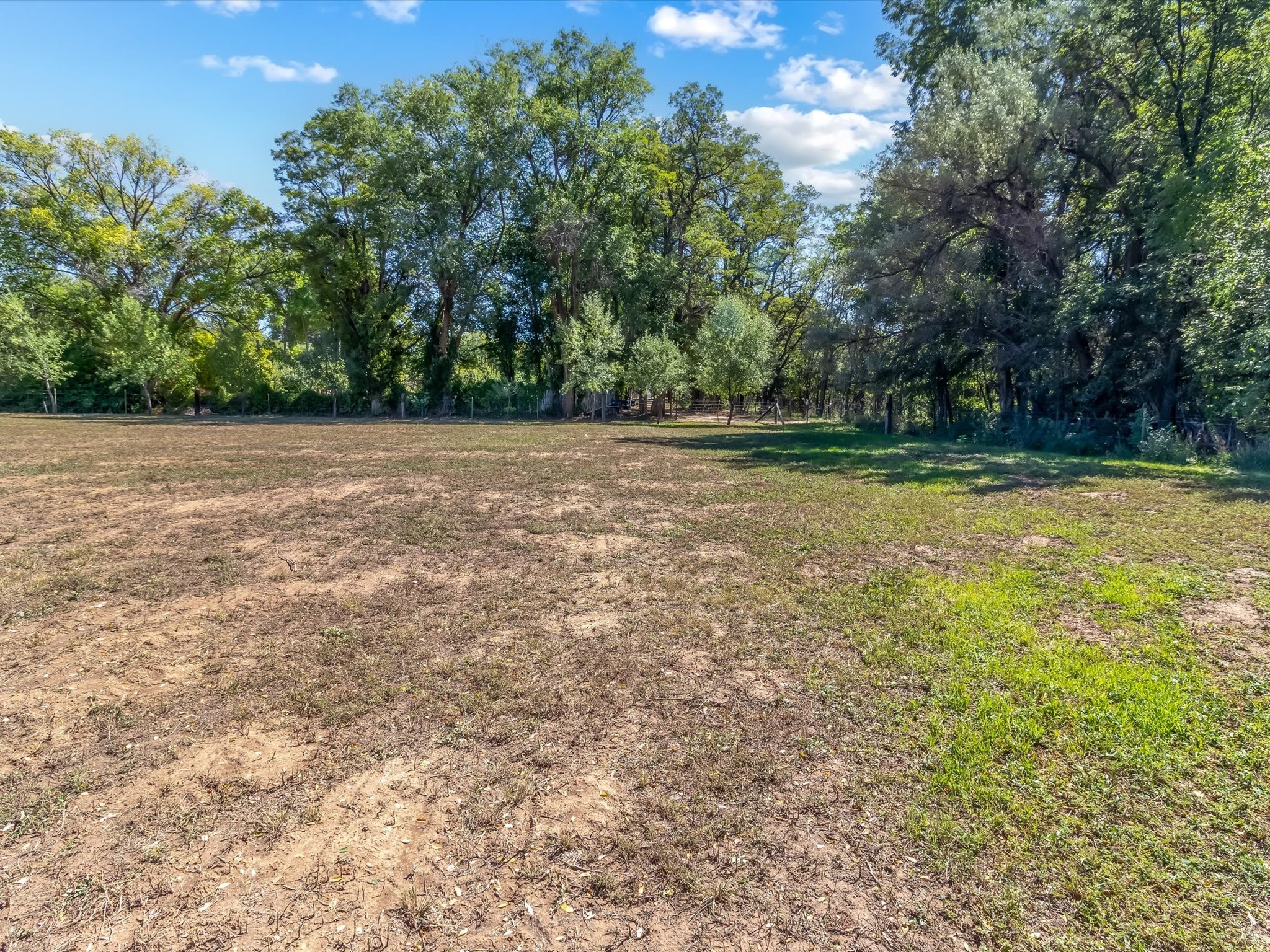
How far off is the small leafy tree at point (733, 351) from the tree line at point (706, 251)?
0.53 ft

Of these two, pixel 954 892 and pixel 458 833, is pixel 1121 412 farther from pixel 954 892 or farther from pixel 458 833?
pixel 458 833

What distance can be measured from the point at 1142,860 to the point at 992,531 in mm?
5357

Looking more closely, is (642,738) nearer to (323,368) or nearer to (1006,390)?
(1006,390)

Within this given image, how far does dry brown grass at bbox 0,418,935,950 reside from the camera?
2.23 metres

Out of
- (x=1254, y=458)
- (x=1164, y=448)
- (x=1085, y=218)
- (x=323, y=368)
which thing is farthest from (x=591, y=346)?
(x=1254, y=458)

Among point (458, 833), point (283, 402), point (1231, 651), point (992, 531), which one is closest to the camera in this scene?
point (458, 833)

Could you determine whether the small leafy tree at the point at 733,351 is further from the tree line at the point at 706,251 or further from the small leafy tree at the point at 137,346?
the small leafy tree at the point at 137,346

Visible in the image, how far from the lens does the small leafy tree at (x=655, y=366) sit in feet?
102

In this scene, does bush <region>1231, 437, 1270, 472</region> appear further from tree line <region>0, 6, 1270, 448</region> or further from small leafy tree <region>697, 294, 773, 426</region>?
small leafy tree <region>697, 294, 773, 426</region>

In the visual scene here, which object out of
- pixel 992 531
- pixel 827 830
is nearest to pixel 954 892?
pixel 827 830

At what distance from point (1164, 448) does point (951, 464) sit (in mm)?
4533

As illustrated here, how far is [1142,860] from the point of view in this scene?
93.8 inches

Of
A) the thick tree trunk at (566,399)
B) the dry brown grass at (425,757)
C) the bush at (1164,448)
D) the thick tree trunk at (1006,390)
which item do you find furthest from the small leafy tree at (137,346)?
the bush at (1164,448)

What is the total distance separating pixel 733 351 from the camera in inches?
1188
